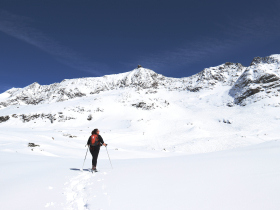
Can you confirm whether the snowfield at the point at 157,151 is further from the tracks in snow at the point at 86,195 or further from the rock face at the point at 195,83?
the rock face at the point at 195,83

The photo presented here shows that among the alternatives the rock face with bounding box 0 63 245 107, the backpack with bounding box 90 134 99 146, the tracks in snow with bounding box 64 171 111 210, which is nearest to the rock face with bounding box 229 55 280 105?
the rock face with bounding box 0 63 245 107

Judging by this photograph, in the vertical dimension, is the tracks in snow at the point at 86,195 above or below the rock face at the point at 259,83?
below

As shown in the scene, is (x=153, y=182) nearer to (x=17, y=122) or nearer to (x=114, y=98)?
(x=17, y=122)

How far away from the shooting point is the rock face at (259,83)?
43.6 metres

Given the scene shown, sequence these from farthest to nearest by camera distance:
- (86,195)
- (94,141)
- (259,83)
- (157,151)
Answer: (259,83), (157,151), (94,141), (86,195)

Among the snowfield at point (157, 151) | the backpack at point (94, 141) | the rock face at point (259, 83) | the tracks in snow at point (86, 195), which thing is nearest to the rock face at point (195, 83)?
the rock face at point (259, 83)

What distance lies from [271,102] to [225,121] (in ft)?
49.1

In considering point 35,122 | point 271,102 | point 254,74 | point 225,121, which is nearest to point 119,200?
point 225,121

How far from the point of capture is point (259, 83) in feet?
157

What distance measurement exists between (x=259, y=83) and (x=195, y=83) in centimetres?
3136

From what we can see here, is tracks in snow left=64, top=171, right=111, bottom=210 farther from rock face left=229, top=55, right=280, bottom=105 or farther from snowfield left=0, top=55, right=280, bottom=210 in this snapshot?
rock face left=229, top=55, right=280, bottom=105

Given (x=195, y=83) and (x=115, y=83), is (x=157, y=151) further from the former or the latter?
(x=115, y=83)

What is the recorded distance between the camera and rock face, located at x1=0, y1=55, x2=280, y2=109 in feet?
153

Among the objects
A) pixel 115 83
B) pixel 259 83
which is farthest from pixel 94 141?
pixel 115 83
